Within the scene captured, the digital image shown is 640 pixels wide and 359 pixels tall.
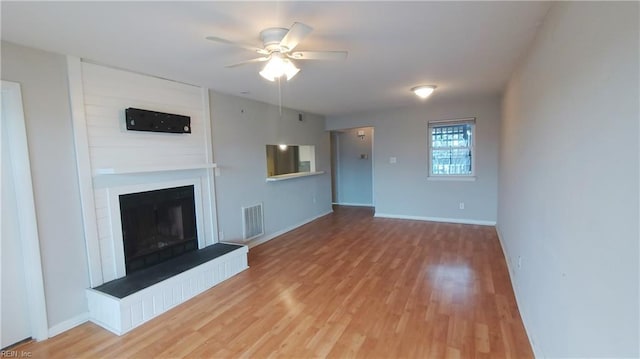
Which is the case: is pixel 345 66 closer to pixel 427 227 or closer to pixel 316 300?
pixel 316 300

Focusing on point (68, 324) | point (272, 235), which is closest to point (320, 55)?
point (68, 324)

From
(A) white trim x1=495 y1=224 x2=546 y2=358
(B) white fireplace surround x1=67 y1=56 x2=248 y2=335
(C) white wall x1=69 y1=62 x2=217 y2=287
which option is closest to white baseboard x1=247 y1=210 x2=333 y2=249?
(B) white fireplace surround x1=67 y1=56 x2=248 y2=335

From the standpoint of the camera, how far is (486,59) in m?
2.93

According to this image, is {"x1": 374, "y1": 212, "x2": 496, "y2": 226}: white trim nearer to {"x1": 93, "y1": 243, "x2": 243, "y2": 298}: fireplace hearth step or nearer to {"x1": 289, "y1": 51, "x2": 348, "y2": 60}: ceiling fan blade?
{"x1": 93, "y1": 243, "x2": 243, "y2": 298}: fireplace hearth step

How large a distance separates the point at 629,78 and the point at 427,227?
4848mm

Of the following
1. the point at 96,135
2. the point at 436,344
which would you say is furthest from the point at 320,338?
the point at 96,135

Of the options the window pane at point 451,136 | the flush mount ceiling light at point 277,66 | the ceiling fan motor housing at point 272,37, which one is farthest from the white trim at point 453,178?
the ceiling fan motor housing at point 272,37

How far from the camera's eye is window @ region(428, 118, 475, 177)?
5.70 m

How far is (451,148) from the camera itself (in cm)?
586

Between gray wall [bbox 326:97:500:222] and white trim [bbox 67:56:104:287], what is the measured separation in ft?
15.6

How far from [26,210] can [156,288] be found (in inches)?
46.2

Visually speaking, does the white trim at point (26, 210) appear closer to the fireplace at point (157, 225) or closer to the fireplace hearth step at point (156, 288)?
the fireplace hearth step at point (156, 288)

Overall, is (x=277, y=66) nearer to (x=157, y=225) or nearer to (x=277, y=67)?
(x=277, y=67)

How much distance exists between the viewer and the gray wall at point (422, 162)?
5.41 metres
